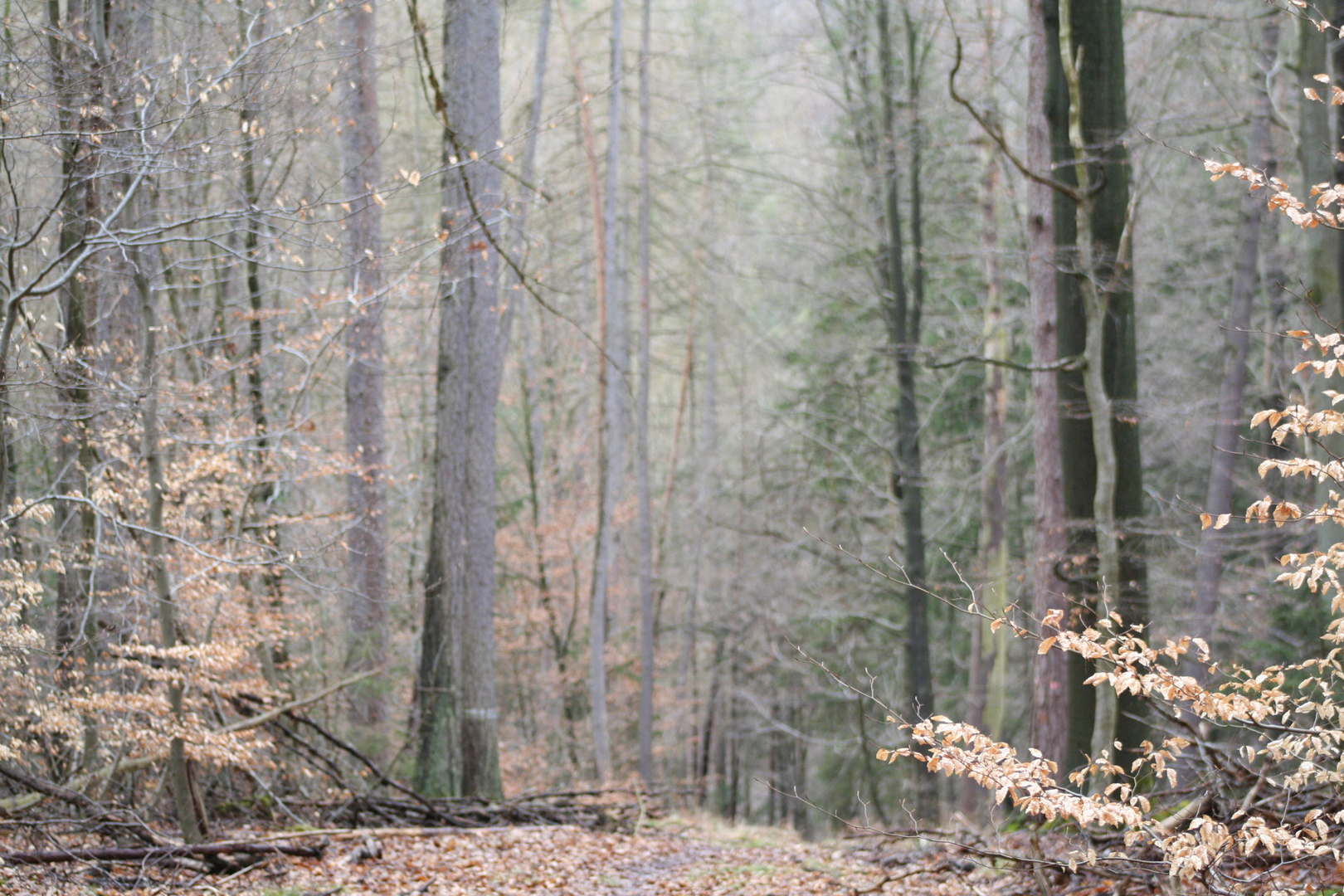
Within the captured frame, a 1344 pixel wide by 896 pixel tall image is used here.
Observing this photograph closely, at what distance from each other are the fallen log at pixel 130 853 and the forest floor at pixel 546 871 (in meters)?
0.06

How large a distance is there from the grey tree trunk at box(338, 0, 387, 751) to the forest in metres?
0.09

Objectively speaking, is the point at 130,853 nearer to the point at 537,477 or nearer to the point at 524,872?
the point at 524,872

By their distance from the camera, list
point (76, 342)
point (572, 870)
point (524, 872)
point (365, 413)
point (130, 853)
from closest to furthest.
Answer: point (130, 853) < point (524, 872) < point (572, 870) < point (76, 342) < point (365, 413)

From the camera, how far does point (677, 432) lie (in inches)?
883

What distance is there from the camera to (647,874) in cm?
718

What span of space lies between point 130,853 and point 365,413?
24.3ft

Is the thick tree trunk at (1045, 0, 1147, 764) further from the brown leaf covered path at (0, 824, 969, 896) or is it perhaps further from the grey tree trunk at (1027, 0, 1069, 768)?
the brown leaf covered path at (0, 824, 969, 896)

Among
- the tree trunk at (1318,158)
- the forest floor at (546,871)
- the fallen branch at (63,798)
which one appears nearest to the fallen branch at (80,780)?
the fallen branch at (63,798)

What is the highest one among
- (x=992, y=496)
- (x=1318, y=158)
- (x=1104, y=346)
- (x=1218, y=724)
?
(x=1318, y=158)

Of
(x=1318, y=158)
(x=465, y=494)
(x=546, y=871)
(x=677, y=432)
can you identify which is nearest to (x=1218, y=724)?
(x=546, y=871)

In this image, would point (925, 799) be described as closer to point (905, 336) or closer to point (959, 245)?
point (905, 336)

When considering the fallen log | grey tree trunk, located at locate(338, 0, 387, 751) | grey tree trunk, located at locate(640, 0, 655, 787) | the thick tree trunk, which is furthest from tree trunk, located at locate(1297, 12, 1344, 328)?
grey tree trunk, located at locate(640, 0, 655, 787)

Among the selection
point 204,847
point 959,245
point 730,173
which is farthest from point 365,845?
point 730,173

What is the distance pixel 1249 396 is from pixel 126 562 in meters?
13.0
